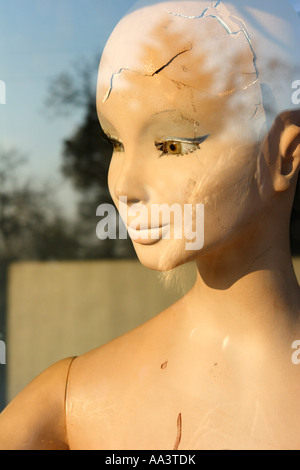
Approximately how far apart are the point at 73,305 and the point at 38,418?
52cm

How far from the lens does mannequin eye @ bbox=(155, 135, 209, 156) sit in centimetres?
124

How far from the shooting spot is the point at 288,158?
1321mm

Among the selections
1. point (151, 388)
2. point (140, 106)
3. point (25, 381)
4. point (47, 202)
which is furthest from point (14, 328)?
point (140, 106)

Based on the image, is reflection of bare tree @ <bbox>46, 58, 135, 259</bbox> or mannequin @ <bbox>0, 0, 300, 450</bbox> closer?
mannequin @ <bbox>0, 0, 300, 450</bbox>

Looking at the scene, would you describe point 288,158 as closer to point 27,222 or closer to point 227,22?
point 227,22

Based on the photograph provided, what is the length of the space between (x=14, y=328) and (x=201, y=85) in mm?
950

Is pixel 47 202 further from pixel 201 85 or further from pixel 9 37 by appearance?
pixel 201 85

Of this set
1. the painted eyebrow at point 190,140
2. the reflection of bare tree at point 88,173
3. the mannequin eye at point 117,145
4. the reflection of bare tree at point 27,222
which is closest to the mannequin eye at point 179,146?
the painted eyebrow at point 190,140

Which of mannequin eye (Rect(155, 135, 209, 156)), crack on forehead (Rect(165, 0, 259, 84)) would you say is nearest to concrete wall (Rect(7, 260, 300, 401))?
mannequin eye (Rect(155, 135, 209, 156))

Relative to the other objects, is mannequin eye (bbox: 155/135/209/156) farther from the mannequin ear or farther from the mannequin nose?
the mannequin ear

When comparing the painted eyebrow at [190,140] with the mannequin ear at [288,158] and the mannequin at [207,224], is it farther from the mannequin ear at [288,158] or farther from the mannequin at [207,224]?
the mannequin ear at [288,158]

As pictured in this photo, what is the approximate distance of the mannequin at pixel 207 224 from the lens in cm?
124

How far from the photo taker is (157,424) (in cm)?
135

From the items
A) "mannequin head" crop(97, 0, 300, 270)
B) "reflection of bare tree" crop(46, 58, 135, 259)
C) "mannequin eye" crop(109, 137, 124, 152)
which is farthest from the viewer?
"reflection of bare tree" crop(46, 58, 135, 259)
